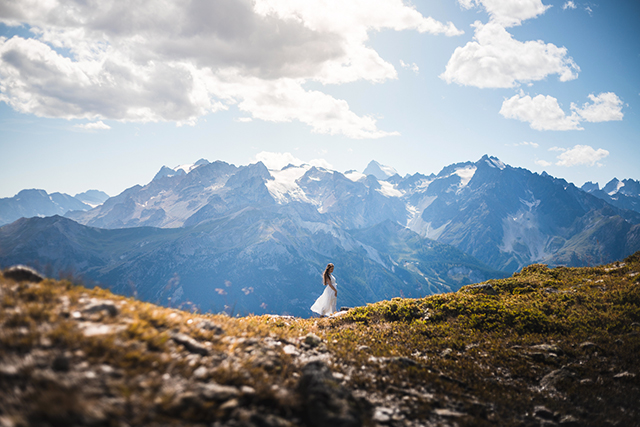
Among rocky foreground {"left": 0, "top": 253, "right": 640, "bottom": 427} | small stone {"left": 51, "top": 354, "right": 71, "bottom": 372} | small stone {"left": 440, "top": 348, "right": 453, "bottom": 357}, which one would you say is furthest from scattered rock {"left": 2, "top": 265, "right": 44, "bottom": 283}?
small stone {"left": 440, "top": 348, "right": 453, "bottom": 357}

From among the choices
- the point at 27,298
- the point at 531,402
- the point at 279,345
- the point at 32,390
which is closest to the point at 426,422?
the point at 531,402

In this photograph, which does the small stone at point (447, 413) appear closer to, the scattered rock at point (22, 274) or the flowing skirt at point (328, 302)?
the scattered rock at point (22, 274)

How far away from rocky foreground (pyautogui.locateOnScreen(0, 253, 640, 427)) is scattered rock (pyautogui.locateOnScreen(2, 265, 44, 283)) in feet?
0.23

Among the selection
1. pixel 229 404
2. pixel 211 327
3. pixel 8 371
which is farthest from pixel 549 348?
pixel 8 371

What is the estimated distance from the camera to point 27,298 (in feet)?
24.0

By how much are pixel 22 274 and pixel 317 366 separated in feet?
29.3

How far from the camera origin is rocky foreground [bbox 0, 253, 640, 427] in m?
5.16

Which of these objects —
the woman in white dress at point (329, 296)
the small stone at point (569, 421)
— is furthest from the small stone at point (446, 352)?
the woman in white dress at point (329, 296)

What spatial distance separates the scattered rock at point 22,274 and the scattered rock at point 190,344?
15.7ft

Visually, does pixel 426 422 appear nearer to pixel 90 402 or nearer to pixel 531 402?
pixel 531 402

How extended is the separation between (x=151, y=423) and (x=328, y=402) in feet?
11.6

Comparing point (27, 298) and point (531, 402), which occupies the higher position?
point (27, 298)

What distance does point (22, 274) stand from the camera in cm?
863

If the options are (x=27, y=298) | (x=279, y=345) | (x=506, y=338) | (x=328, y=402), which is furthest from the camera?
(x=506, y=338)
